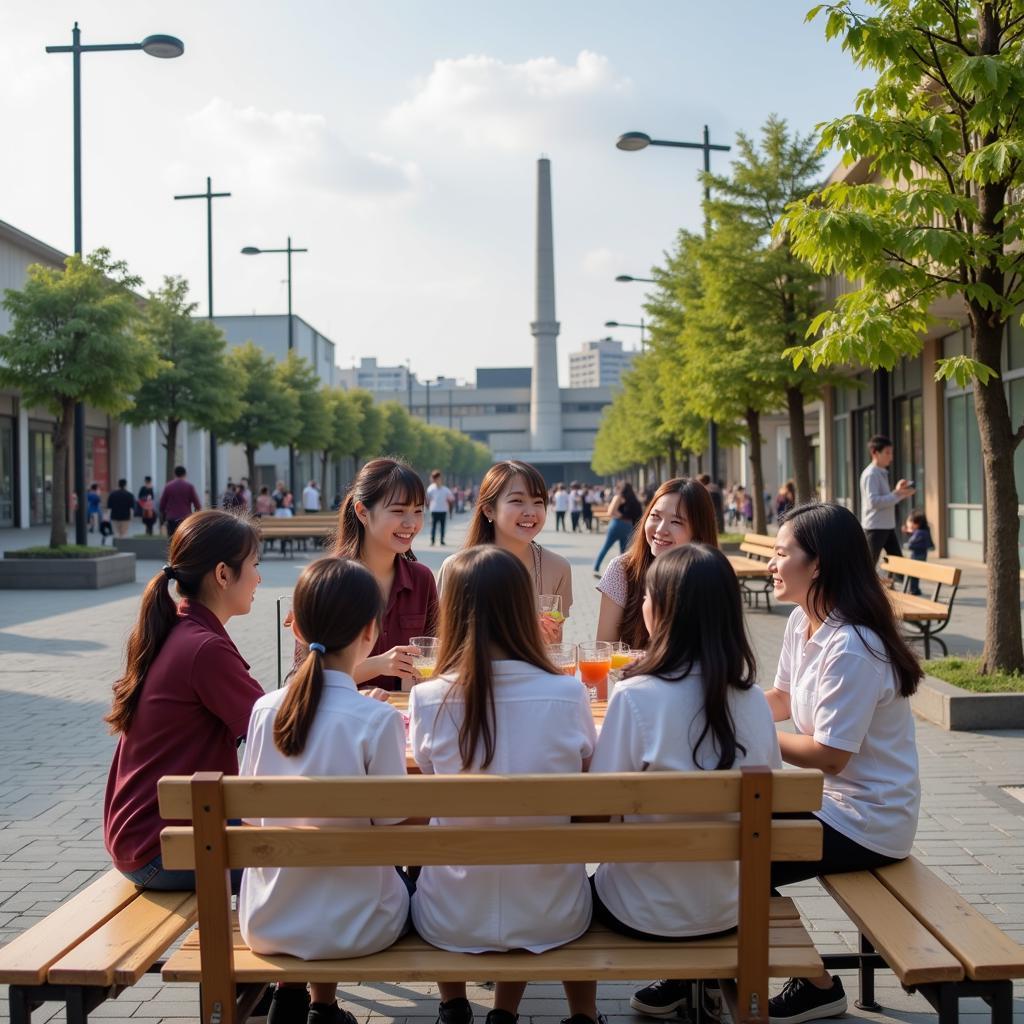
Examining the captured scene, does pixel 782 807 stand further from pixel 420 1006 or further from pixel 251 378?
pixel 251 378

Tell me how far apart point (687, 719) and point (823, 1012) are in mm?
1368

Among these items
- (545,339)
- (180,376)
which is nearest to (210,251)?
(180,376)

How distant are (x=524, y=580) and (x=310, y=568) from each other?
614 mm

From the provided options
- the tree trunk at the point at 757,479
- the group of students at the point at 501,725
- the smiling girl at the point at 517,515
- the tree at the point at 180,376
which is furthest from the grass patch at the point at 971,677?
the tree at the point at 180,376

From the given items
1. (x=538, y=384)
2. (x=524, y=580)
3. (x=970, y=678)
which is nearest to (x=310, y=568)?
(x=524, y=580)

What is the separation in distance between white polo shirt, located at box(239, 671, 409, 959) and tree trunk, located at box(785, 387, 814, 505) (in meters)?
16.2

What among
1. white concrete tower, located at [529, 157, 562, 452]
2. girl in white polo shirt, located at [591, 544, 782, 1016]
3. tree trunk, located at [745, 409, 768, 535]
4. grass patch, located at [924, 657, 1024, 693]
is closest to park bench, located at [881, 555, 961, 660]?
grass patch, located at [924, 657, 1024, 693]

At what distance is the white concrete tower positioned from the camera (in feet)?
340

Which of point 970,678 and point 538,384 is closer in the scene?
point 970,678

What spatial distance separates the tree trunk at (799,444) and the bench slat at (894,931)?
50.8ft

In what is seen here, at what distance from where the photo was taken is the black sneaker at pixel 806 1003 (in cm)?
361

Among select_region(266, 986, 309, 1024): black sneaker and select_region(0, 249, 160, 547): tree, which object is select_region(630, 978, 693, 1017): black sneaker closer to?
select_region(266, 986, 309, 1024): black sneaker

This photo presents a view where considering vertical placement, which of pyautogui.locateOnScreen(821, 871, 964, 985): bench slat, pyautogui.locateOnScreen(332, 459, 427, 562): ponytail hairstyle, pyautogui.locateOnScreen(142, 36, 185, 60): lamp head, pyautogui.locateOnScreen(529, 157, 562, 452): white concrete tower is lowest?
pyautogui.locateOnScreen(821, 871, 964, 985): bench slat

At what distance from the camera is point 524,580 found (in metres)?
2.95
